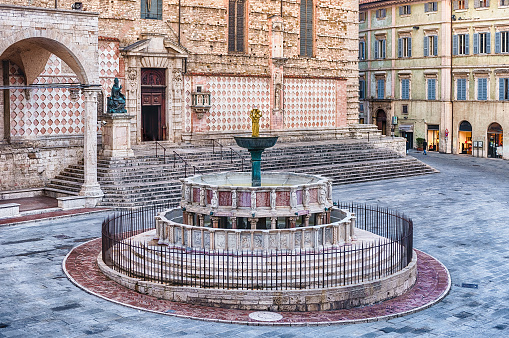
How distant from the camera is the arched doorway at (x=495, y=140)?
4859 centimetres

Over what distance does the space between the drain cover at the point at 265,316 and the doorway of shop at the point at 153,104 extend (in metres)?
21.4

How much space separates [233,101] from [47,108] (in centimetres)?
1108

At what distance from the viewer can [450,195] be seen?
31672 millimetres

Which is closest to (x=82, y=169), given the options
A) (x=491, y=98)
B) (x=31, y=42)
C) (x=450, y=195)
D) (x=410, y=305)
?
(x=31, y=42)

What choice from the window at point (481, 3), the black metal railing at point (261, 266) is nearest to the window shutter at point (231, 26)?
the window at point (481, 3)

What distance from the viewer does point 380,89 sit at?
5675 cm

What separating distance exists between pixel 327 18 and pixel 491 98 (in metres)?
13.6

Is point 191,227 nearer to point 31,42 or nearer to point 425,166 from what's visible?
point 31,42

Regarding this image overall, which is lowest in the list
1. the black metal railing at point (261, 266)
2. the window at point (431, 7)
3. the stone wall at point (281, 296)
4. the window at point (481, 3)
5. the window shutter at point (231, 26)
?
the stone wall at point (281, 296)

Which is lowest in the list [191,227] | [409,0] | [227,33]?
[191,227]

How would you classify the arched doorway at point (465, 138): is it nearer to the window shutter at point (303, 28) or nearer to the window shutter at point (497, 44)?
the window shutter at point (497, 44)

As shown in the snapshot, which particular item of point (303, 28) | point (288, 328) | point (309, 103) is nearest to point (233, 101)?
point (309, 103)

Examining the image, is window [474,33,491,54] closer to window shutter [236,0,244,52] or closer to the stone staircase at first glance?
the stone staircase

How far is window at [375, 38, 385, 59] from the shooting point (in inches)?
2202
